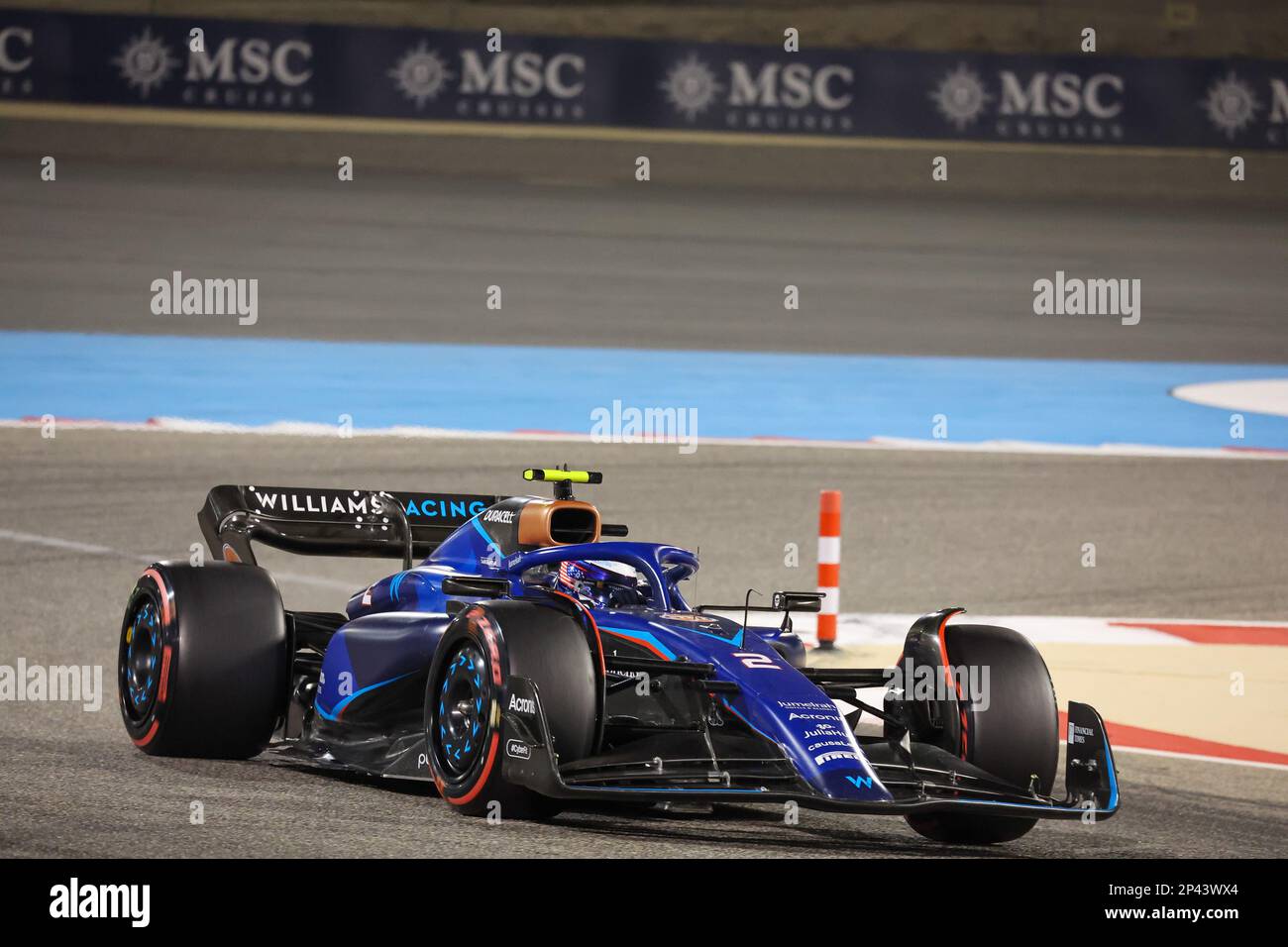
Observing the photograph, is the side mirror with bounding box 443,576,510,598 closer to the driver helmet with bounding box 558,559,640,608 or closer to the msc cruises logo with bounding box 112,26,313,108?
the driver helmet with bounding box 558,559,640,608

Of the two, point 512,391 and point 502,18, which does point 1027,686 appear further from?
point 502,18

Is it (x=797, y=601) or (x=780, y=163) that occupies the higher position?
(x=780, y=163)

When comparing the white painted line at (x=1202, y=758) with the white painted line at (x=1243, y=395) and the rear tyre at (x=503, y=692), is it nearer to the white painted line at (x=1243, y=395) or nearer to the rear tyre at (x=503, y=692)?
the rear tyre at (x=503, y=692)

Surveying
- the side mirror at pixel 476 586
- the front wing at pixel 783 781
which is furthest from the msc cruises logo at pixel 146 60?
the front wing at pixel 783 781

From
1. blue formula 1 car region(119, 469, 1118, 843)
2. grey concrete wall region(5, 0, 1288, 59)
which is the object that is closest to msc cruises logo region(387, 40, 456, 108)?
grey concrete wall region(5, 0, 1288, 59)

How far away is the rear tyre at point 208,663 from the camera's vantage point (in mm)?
8164

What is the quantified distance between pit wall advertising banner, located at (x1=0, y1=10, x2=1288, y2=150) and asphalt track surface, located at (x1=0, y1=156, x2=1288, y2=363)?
3.57 feet

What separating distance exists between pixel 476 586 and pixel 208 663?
1.24 metres

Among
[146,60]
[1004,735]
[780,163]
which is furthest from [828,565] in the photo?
[146,60]

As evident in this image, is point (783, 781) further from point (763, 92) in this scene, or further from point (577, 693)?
point (763, 92)

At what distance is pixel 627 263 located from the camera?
27703mm

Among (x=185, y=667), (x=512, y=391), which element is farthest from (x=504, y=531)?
(x=512, y=391)

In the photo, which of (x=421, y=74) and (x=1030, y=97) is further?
(x=1030, y=97)

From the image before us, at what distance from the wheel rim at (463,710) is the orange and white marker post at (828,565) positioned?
4.58 metres
